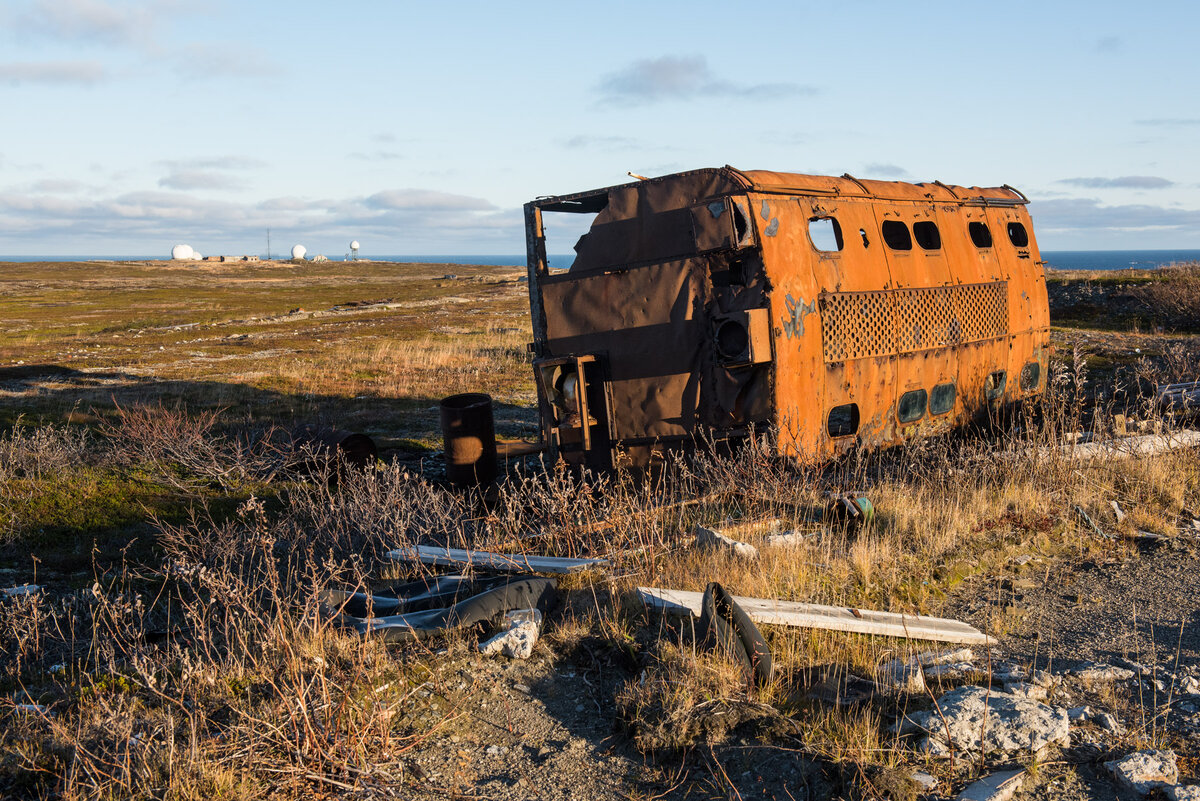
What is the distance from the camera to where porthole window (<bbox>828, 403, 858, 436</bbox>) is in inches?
311

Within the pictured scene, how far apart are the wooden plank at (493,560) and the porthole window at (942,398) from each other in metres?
4.91

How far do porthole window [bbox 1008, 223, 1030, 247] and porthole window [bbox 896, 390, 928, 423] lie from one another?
3354 millimetres

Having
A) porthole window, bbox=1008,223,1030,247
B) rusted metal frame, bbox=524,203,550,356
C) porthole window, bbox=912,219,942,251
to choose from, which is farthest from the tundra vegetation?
porthole window, bbox=912,219,942,251

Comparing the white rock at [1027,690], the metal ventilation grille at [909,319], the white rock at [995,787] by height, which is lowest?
the white rock at [995,787]

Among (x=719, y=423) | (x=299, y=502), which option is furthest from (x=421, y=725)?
(x=299, y=502)

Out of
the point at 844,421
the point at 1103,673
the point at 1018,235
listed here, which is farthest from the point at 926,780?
the point at 1018,235

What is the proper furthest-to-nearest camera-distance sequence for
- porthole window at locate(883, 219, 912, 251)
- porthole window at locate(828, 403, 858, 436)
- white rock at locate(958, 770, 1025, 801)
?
1. porthole window at locate(883, 219, 912, 251)
2. porthole window at locate(828, 403, 858, 436)
3. white rock at locate(958, 770, 1025, 801)

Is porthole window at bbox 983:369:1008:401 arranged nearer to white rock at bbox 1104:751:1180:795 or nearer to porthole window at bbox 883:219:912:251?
porthole window at bbox 883:219:912:251

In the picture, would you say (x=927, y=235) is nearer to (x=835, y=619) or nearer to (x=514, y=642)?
(x=835, y=619)

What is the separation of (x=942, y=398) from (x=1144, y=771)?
599cm

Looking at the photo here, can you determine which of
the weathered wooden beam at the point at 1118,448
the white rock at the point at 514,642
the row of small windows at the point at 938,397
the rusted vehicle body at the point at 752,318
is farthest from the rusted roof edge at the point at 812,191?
the white rock at the point at 514,642

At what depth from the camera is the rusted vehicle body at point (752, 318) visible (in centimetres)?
714

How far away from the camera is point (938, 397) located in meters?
8.73

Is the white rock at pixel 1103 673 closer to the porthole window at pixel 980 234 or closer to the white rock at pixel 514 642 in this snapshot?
the white rock at pixel 514 642
